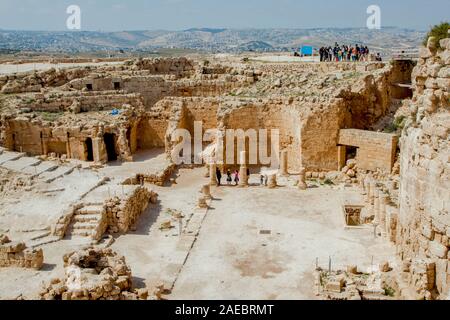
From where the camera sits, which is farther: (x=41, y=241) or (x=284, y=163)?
(x=284, y=163)

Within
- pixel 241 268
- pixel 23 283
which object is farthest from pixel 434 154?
pixel 23 283

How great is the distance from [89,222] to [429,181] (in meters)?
9.95

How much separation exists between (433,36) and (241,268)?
24.1 ft

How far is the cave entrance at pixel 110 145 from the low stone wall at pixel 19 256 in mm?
11878

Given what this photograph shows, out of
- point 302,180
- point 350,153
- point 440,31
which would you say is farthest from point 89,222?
point 350,153

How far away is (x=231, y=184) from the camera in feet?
70.5

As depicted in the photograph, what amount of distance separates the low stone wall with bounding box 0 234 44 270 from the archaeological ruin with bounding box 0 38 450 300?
0.03 meters

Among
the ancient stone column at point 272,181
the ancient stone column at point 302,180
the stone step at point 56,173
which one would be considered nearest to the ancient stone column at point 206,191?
the ancient stone column at point 272,181

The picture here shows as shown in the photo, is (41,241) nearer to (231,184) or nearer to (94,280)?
(94,280)

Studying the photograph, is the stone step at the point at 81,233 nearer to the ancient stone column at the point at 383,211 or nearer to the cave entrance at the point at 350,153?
the ancient stone column at the point at 383,211

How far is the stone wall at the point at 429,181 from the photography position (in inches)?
397

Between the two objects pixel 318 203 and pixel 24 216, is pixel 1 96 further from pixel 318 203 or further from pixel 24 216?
pixel 318 203

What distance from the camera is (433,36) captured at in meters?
11.4

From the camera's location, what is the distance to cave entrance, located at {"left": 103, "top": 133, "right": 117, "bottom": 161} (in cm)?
2480
